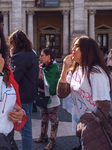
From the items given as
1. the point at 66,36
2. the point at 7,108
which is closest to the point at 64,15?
the point at 66,36

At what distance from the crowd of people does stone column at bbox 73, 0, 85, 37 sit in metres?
21.5

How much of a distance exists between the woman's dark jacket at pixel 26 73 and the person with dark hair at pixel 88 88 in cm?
66

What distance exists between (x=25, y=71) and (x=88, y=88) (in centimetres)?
111

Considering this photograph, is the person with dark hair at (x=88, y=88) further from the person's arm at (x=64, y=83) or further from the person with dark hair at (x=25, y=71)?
the person with dark hair at (x=25, y=71)

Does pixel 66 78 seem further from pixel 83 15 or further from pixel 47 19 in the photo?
pixel 47 19

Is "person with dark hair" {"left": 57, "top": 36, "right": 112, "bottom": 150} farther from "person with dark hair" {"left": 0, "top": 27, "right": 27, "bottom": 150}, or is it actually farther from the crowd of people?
"person with dark hair" {"left": 0, "top": 27, "right": 27, "bottom": 150}

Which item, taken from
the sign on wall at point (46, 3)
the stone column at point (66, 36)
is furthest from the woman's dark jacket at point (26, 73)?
the stone column at point (66, 36)

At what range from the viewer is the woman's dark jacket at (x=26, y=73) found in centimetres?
313

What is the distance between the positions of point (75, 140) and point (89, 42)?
2.77 meters

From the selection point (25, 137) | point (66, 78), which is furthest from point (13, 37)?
point (25, 137)

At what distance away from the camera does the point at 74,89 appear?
2.55 m

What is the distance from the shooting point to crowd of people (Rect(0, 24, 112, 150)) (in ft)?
6.12

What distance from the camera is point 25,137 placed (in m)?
3.20

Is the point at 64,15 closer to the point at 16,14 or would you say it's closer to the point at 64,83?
the point at 16,14
